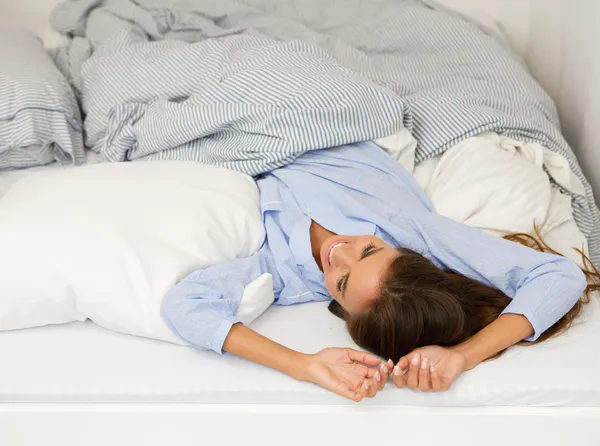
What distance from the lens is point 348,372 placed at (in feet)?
3.36

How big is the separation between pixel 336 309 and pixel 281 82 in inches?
18.3

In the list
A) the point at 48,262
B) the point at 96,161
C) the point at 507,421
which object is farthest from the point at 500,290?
the point at 96,161

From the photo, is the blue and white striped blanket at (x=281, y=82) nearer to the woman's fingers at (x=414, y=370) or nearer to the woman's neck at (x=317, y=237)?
the woman's neck at (x=317, y=237)

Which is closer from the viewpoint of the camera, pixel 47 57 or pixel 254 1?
pixel 47 57

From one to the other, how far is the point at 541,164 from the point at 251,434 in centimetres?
80

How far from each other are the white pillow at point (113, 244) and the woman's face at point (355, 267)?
113mm

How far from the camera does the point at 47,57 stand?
171cm

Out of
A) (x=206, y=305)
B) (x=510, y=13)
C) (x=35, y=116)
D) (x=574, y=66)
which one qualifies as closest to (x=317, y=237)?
(x=206, y=305)

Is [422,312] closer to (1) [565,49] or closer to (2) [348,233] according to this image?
(2) [348,233]

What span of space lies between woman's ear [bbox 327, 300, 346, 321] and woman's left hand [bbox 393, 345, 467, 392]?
0.59 ft

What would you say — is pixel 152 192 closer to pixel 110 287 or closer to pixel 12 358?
pixel 110 287

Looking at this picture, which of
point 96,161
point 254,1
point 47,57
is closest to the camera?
point 96,161

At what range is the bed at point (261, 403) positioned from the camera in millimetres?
1061

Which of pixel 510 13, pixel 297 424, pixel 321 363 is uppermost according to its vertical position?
pixel 510 13
